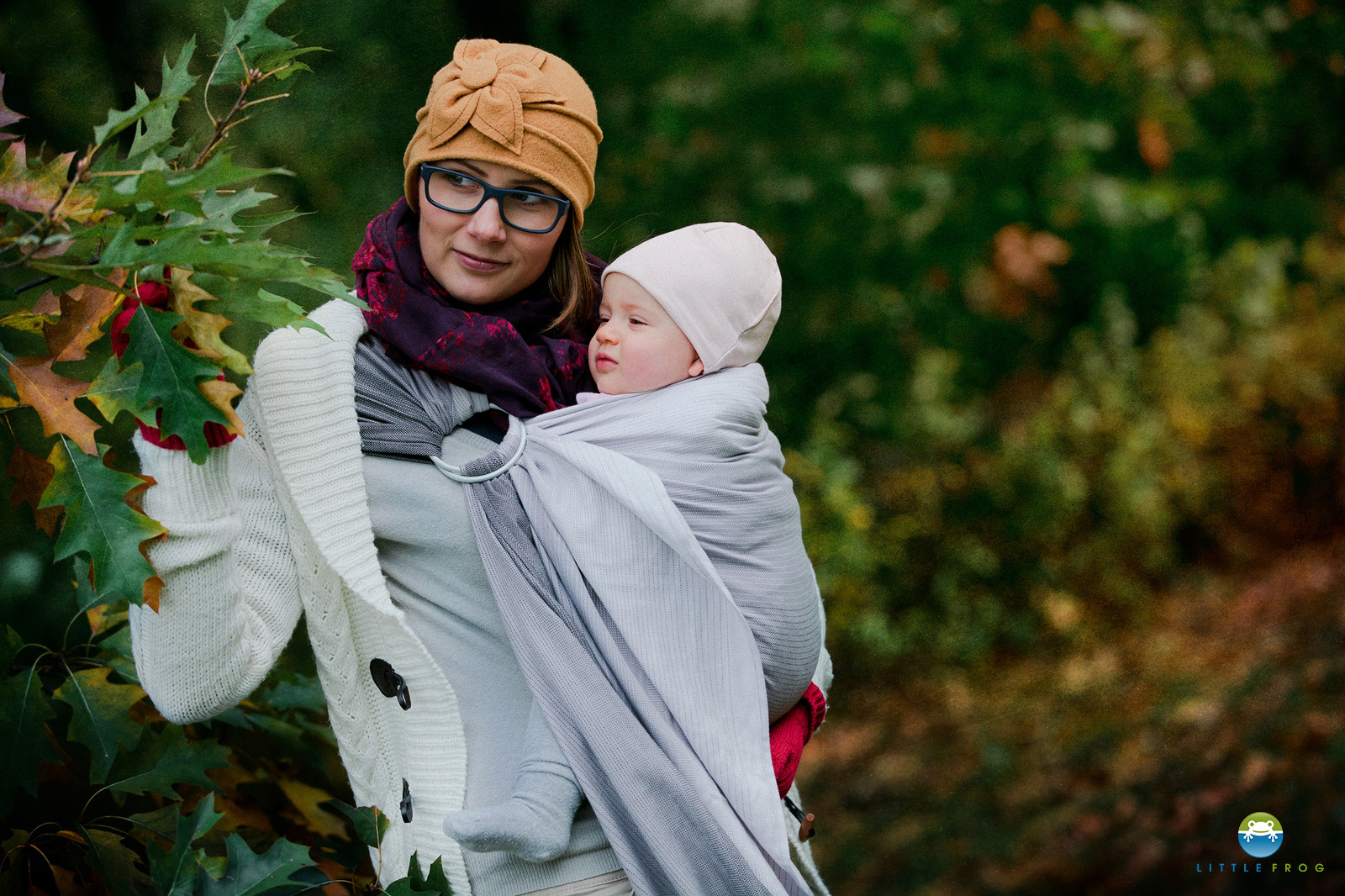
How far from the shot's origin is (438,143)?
154 cm

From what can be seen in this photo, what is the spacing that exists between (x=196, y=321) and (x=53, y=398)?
195 mm

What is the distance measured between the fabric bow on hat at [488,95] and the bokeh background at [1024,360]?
2330 millimetres

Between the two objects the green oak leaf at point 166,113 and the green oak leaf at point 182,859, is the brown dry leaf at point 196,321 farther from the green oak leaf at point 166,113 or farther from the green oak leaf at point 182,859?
the green oak leaf at point 182,859

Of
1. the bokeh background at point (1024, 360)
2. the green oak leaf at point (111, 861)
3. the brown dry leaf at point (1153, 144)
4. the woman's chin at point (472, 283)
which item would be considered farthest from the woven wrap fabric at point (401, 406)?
the brown dry leaf at point (1153, 144)

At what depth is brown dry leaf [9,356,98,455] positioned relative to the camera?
4.15 feet

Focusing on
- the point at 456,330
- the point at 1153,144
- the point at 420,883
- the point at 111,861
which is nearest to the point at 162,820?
the point at 111,861

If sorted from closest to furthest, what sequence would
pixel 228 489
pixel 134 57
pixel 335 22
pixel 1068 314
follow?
pixel 228 489
pixel 134 57
pixel 335 22
pixel 1068 314

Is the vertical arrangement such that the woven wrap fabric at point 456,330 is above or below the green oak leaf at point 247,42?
below

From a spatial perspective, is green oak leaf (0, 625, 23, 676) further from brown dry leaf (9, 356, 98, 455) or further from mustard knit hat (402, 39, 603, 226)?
mustard knit hat (402, 39, 603, 226)

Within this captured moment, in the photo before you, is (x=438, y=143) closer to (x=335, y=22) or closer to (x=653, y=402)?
(x=653, y=402)

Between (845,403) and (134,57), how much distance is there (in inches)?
130

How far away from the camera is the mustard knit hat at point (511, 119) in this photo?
4.99 feet

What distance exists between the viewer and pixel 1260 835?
387 centimetres

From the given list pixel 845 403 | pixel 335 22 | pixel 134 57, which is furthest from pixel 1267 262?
pixel 134 57
